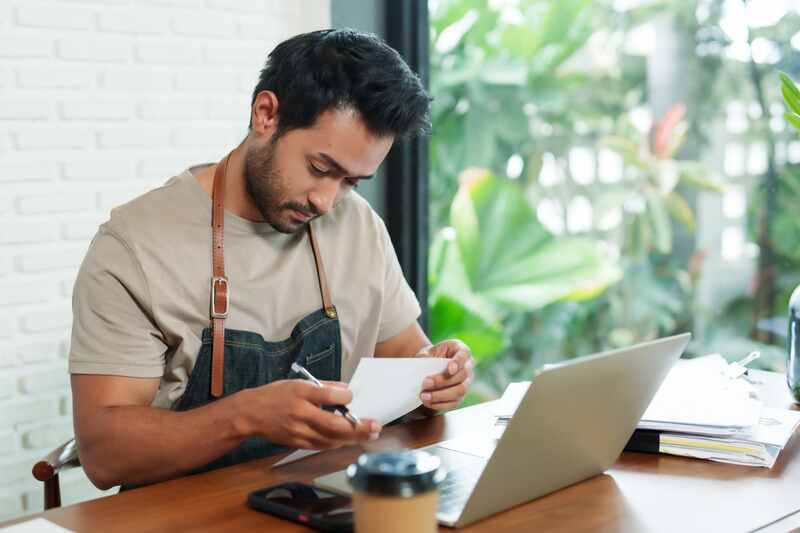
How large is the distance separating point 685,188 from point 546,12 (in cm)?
77

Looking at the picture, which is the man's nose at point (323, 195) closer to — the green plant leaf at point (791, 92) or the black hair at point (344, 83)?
the black hair at point (344, 83)

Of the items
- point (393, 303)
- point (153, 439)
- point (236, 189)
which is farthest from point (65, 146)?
point (153, 439)

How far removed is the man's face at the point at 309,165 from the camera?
1894 millimetres

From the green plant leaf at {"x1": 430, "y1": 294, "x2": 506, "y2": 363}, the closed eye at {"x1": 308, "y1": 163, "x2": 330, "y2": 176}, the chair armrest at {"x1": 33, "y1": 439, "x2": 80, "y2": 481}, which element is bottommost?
the green plant leaf at {"x1": 430, "y1": 294, "x2": 506, "y2": 363}

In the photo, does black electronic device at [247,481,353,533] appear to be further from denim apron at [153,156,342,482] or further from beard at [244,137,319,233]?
beard at [244,137,319,233]

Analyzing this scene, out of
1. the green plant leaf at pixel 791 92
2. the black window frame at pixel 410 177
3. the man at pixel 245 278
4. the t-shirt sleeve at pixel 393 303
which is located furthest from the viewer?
the black window frame at pixel 410 177

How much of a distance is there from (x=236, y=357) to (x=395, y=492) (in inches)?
34.6

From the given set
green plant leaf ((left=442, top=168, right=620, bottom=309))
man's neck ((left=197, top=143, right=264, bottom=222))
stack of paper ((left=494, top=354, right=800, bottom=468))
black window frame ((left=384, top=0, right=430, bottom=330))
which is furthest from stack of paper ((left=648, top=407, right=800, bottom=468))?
black window frame ((left=384, top=0, right=430, bottom=330))

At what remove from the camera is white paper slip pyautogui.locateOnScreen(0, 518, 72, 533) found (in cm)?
129

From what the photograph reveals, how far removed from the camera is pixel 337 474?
147 cm

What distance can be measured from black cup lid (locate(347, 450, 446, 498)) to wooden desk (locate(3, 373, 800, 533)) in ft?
0.89

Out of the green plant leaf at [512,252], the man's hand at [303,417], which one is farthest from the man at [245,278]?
the green plant leaf at [512,252]

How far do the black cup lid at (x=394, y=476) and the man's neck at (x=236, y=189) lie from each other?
1002 millimetres

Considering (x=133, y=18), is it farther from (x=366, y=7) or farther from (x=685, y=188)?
(x=685, y=188)
